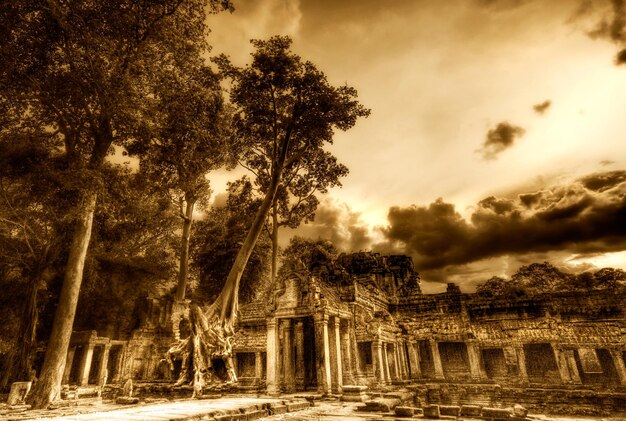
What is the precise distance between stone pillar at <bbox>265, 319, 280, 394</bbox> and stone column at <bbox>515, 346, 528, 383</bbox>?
13.1m

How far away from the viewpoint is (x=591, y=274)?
36.0 m

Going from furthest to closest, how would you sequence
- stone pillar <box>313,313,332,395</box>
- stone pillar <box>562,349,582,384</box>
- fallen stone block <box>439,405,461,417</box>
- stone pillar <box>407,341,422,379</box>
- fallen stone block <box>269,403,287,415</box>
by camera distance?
1. stone pillar <box>407,341,422,379</box>
2. stone pillar <box>562,349,582,384</box>
3. stone pillar <box>313,313,332,395</box>
4. fallen stone block <box>439,405,461,417</box>
5. fallen stone block <box>269,403,287,415</box>

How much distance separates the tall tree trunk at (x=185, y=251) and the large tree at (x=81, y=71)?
29.1 ft

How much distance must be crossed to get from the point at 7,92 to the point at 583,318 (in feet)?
95.5

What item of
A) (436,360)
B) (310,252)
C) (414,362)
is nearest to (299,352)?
(414,362)

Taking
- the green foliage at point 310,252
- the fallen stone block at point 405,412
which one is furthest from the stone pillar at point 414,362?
the green foliage at point 310,252

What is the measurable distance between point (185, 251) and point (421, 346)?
17072 millimetres

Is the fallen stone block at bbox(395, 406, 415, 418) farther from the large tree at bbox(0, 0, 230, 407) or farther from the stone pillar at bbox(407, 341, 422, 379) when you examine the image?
the stone pillar at bbox(407, 341, 422, 379)

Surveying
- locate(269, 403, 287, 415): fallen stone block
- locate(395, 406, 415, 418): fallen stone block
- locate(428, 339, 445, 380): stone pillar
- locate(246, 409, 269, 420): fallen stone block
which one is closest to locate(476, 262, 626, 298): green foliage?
locate(428, 339, 445, 380): stone pillar

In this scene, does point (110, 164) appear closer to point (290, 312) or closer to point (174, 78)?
point (174, 78)

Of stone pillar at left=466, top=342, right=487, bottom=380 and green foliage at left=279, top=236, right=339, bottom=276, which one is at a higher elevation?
green foliage at left=279, top=236, right=339, bottom=276

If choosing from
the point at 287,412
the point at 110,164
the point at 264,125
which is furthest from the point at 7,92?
the point at 287,412

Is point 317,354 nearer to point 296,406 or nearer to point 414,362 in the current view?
point 296,406

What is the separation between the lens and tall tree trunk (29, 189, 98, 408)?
11375 millimetres
